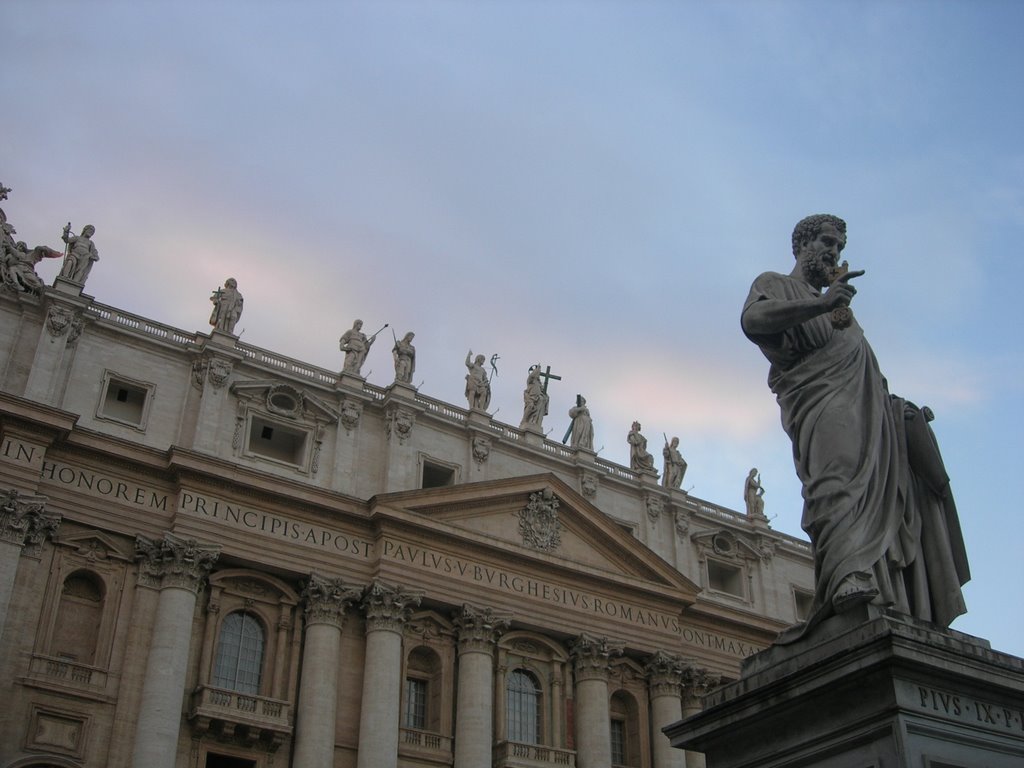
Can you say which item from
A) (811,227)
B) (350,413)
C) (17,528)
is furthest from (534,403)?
(811,227)

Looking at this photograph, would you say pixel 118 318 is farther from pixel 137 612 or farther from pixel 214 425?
pixel 137 612

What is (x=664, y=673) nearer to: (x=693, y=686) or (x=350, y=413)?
(x=693, y=686)

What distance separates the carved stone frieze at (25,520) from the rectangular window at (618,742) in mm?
18128

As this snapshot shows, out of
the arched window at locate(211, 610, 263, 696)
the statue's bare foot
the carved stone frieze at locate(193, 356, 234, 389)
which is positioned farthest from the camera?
the carved stone frieze at locate(193, 356, 234, 389)

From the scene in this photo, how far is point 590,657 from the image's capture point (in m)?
34.9

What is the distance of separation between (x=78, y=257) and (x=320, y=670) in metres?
13.6

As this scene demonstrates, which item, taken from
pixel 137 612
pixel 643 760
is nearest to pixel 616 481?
pixel 643 760

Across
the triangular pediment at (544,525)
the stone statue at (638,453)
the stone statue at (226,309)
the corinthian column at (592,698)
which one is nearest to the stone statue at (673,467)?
the stone statue at (638,453)

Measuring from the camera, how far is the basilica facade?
28016 millimetres

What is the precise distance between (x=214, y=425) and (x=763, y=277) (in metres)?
25.9

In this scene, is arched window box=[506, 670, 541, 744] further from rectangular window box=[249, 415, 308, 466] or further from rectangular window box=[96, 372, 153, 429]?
rectangular window box=[96, 372, 153, 429]

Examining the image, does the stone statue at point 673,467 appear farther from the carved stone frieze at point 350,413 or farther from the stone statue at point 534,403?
the carved stone frieze at point 350,413

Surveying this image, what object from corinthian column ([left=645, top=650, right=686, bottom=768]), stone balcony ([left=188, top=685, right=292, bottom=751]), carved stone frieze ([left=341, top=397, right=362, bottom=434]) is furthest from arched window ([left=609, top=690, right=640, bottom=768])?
carved stone frieze ([left=341, top=397, right=362, bottom=434])

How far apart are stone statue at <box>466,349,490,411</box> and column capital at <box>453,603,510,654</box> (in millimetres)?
7098
